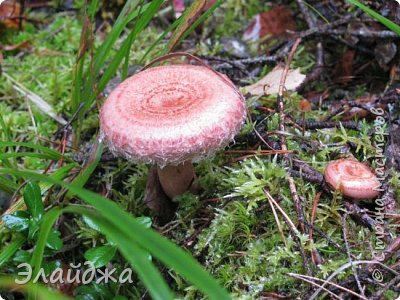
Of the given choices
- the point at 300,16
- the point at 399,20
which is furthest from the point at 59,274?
the point at 300,16

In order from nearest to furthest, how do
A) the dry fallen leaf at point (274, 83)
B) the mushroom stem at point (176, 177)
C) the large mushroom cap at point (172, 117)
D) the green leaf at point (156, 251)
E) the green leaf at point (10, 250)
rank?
the green leaf at point (156, 251)
the large mushroom cap at point (172, 117)
the green leaf at point (10, 250)
the mushroom stem at point (176, 177)
the dry fallen leaf at point (274, 83)

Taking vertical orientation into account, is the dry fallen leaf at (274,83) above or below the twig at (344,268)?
above

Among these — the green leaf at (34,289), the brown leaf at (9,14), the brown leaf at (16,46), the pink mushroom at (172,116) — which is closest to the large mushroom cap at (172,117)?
the pink mushroom at (172,116)

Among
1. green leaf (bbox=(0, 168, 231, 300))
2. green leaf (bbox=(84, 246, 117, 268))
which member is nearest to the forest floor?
green leaf (bbox=(84, 246, 117, 268))

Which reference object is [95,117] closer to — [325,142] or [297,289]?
[325,142]

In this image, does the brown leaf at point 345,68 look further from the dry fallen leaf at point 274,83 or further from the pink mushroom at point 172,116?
the pink mushroom at point 172,116

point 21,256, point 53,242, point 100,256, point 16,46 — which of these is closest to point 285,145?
point 100,256

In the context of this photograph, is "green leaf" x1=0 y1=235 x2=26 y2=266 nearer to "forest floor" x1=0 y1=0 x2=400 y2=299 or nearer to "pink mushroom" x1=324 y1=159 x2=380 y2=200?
"forest floor" x1=0 y1=0 x2=400 y2=299
